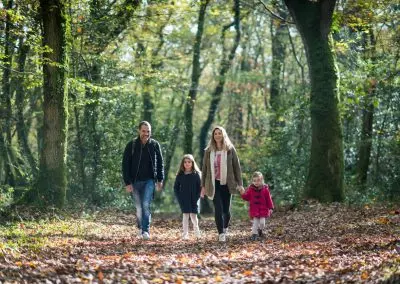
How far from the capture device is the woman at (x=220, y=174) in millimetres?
13734

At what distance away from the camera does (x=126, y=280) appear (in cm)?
810

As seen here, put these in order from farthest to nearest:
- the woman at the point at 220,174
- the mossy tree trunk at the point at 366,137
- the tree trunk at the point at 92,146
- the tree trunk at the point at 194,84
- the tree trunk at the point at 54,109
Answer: the tree trunk at the point at 194,84, the tree trunk at the point at 92,146, the mossy tree trunk at the point at 366,137, the tree trunk at the point at 54,109, the woman at the point at 220,174

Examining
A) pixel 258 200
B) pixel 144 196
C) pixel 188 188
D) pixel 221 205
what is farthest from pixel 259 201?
pixel 144 196

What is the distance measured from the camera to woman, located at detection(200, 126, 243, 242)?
1373 centimetres

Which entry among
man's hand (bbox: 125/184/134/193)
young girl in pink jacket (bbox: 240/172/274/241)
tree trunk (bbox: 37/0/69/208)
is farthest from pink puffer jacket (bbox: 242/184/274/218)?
tree trunk (bbox: 37/0/69/208)

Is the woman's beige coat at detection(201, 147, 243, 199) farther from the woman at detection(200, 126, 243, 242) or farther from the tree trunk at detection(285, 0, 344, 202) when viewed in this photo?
the tree trunk at detection(285, 0, 344, 202)

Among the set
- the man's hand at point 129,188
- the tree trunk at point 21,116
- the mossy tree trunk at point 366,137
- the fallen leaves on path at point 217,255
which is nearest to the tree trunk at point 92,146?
the tree trunk at point 21,116

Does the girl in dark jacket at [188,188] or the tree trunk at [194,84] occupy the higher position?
the tree trunk at [194,84]

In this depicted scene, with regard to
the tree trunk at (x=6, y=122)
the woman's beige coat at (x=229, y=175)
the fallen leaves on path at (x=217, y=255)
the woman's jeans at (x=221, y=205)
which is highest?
the tree trunk at (x=6, y=122)

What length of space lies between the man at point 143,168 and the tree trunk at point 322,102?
6953 millimetres

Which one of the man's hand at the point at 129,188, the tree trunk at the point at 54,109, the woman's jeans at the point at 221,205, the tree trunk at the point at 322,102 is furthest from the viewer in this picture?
the tree trunk at the point at 322,102

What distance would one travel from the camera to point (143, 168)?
14.2 m

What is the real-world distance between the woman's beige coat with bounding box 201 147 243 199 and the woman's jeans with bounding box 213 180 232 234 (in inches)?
4.0

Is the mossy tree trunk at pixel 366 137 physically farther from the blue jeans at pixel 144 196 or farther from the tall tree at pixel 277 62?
the blue jeans at pixel 144 196
